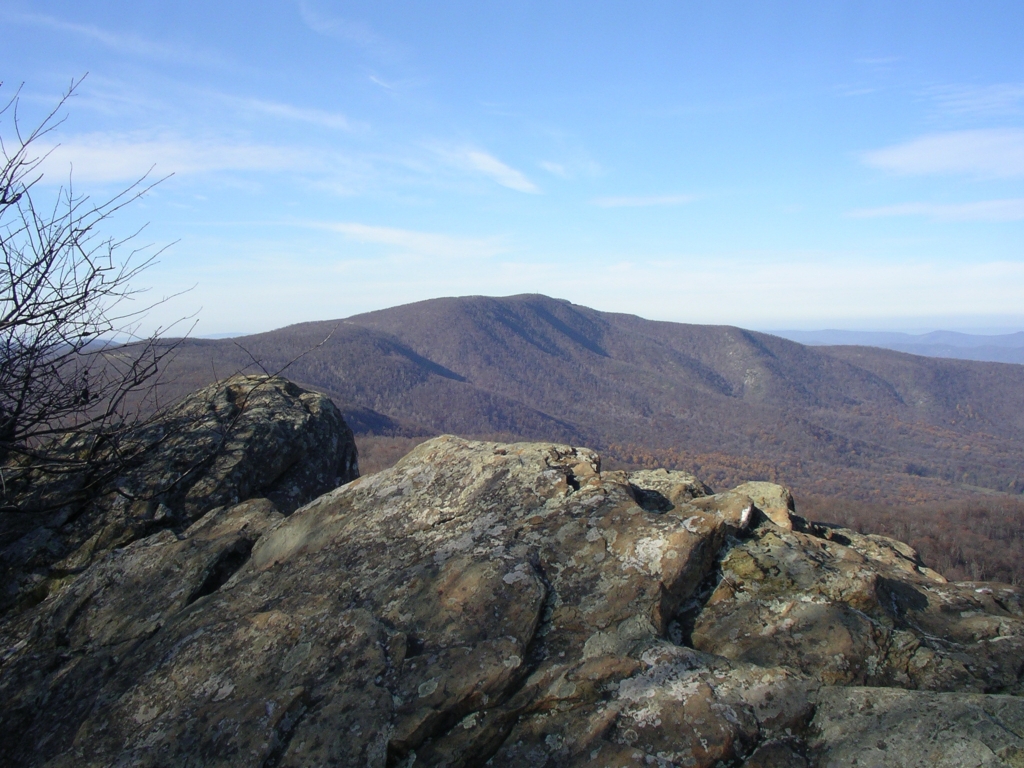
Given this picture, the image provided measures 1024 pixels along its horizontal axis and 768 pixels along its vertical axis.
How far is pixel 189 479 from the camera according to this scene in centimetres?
812

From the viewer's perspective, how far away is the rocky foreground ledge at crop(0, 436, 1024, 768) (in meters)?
3.49

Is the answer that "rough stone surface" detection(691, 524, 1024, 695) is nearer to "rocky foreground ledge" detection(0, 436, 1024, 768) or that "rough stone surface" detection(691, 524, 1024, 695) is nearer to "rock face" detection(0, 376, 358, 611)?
"rocky foreground ledge" detection(0, 436, 1024, 768)

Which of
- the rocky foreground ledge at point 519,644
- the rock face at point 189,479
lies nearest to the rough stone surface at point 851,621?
the rocky foreground ledge at point 519,644

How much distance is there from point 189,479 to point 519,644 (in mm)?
5867

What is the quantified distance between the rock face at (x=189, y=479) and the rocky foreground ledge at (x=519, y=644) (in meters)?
0.89

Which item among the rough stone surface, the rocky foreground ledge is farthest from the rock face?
the rough stone surface

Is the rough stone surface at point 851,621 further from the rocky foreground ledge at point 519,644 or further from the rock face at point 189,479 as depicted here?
the rock face at point 189,479

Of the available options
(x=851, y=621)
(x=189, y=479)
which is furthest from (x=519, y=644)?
(x=189, y=479)

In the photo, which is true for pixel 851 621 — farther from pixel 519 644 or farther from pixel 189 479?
pixel 189 479

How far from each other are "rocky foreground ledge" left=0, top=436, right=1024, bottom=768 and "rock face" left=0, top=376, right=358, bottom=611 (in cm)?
89

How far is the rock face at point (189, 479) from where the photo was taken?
23.4ft

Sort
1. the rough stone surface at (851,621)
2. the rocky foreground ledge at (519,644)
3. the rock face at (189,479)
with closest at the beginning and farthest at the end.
Answer: the rocky foreground ledge at (519,644) → the rough stone surface at (851,621) → the rock face at (189,479)

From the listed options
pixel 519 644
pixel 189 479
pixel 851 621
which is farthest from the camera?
pixel 189 479

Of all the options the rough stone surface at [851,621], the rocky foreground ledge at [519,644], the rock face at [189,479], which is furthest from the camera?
the rock face at [189,479]
